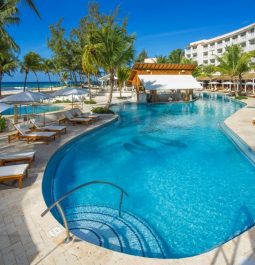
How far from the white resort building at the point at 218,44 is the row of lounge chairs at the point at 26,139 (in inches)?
2103

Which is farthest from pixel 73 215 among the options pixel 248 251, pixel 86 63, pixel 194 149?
pixel 86 63

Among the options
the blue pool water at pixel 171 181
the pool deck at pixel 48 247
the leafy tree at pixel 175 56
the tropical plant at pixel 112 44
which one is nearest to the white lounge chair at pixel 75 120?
the blue pool water at pixel 171 181

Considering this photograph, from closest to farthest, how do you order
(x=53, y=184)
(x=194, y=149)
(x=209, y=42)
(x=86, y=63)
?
(x=53, y=184), (x=194, y=149), (x=86, y=63), (x=209, y=42)

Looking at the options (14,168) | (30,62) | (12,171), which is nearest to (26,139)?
(14,168)

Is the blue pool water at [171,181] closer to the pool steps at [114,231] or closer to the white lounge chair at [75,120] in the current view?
the pool steps at [114,231]

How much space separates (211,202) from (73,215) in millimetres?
4174

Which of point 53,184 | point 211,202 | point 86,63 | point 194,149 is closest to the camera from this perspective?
point 211,202

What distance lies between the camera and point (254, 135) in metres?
13.3

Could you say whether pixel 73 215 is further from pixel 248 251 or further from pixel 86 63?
pixel 86 63

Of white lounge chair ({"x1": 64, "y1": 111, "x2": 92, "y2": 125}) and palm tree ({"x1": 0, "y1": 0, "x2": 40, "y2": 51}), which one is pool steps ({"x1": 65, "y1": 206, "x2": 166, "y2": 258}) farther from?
palm tree ({"x1": 0, "y1": 0, "x2": 40, "y2": 51})

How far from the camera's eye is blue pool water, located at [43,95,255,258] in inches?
252

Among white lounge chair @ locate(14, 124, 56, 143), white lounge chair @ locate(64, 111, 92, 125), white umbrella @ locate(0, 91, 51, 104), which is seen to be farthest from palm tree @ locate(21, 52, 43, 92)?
white lounge chair @ locate(14, 124, 56, 143)

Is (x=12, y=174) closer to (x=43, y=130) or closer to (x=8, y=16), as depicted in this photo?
(x=43, y=130)

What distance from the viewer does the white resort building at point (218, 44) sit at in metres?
62.3
